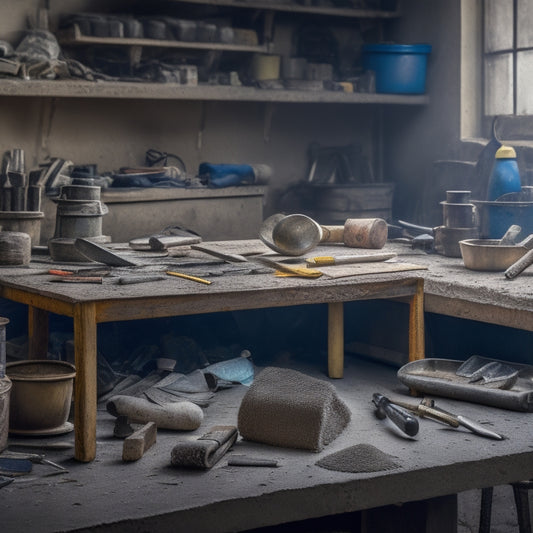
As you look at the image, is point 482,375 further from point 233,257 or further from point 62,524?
point 62,524

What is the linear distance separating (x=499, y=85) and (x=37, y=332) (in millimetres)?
3874

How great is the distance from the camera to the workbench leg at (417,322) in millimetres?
3818

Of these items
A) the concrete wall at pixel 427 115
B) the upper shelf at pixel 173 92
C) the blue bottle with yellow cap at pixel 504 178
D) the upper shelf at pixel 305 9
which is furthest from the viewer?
the concrete wall at pixel 427 115

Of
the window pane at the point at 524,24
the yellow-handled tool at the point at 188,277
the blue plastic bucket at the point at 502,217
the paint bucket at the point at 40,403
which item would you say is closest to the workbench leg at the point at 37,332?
the paint bucket at the point at 40,403

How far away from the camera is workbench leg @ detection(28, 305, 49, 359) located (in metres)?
4.01

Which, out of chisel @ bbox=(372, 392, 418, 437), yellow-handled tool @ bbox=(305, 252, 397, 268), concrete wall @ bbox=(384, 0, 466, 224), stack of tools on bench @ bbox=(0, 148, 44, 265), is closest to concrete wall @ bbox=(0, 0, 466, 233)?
concrete wall @ bbox=(384, 0, 466, 224)

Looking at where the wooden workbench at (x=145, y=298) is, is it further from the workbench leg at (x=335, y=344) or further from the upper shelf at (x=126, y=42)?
the upper shelf at (x=126, y=42)

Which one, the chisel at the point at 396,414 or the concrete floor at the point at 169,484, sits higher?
the chisel at the point at 396,414

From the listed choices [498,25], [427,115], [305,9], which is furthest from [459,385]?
[305,9]

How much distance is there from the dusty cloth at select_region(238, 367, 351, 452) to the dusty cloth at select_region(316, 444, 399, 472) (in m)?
0.13

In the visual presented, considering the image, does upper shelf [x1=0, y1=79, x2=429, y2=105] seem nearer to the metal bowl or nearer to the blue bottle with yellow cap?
the blue bottle with yellow cap

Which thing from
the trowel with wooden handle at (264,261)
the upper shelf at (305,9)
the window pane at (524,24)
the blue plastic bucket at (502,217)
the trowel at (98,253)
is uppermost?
the upper shelf at (305,9)

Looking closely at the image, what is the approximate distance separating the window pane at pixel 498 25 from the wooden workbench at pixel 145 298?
3.09 m

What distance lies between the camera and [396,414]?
3414mm
